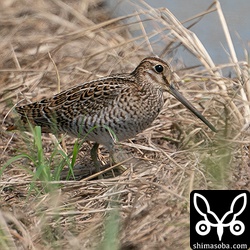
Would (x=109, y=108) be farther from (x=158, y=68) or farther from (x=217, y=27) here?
(x=217, y=27)

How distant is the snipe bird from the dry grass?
191 millimetres

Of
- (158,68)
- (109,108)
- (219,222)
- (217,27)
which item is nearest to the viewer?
(219,222)

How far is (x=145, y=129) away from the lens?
6.09 m

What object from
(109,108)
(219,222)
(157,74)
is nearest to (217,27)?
(157,74)

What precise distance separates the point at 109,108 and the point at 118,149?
281 millimetres

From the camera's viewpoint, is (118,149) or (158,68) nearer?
(118,149)

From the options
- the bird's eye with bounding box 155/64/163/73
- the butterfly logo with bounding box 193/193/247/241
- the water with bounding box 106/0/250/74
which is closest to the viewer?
the butterfly logo with bounding box 193/193/247/241

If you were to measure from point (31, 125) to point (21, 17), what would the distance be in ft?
8.52

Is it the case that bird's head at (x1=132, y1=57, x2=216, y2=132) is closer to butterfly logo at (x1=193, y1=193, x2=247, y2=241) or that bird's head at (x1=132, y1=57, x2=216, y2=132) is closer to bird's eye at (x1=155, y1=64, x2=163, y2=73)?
bird's eye at (x1=155, y1=64, x2=163, y2=73)

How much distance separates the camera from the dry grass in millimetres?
4699

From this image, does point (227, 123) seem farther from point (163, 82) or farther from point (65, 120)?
point (65, 120)

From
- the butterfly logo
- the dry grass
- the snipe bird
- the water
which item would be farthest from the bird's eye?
the butterfly logo

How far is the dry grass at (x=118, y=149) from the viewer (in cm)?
470

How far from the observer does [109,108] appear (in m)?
5.88
